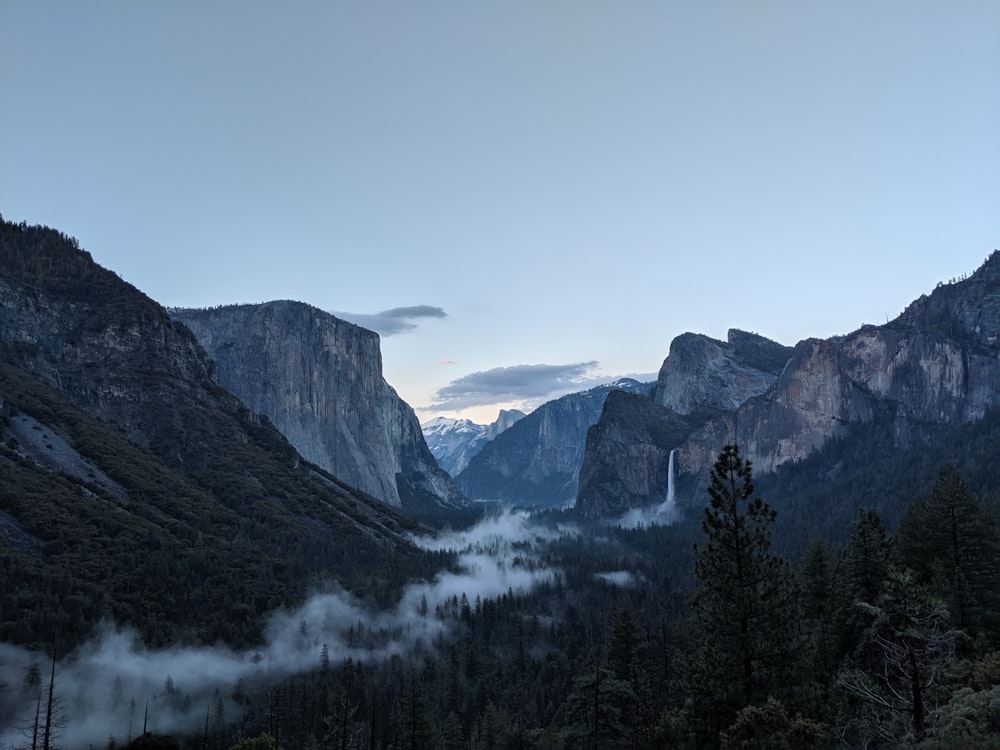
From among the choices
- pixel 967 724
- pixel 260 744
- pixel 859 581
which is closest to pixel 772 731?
pixel 967 724

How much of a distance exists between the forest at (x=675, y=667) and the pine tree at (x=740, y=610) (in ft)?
0.26

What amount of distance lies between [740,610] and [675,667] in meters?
37.2

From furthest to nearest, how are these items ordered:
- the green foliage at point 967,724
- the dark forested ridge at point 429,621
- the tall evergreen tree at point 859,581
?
1. the tall evergreen tree at point 859,581
2. the dark forested ridge at point 429,621
3. the green foliage at point 967,724

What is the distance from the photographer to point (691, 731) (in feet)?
112

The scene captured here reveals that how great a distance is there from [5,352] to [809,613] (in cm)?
19588

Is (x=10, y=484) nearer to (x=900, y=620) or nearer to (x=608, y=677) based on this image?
(x=608, y=677)

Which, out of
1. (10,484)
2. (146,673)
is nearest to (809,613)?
(146,673)

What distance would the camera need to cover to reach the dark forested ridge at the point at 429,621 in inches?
1238

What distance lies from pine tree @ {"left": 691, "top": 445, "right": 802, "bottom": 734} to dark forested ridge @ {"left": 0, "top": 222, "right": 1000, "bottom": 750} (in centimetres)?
11

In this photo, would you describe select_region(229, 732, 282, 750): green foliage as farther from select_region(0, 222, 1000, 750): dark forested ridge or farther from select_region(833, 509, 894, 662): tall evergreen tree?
select_region(833, 509, 894, 662): tall evergreen tree

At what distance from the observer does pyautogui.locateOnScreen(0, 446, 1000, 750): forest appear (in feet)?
94.3

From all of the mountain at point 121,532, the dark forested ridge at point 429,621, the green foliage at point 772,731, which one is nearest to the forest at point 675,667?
the green foliage at point 772,731

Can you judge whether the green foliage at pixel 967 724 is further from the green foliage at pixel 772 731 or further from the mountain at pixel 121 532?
the mountain at pixel 121 532

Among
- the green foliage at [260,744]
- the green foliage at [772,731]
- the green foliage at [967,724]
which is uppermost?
the green foliage at [967,724]
